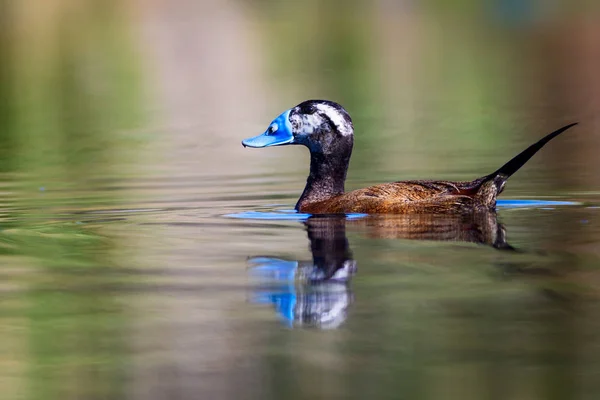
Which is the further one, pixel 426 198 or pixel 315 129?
pixel 315 129

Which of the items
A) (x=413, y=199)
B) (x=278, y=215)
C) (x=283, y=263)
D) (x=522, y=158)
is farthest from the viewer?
(x=278, y=215)

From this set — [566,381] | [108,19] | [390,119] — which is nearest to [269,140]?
[566,381]

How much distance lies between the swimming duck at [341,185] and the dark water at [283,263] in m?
0.19

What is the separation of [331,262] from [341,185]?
3449mm

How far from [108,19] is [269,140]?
4158 centimetres

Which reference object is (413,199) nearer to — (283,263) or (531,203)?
(531,203)

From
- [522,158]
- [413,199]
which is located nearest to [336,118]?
[413,199]

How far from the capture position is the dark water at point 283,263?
5.61 metres

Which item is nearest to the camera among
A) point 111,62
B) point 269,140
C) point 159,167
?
point 269,140

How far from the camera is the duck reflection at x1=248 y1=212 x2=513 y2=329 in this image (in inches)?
267

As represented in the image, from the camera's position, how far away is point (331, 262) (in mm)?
8297

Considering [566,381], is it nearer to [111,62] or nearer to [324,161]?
[324,161]

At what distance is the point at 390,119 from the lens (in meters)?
23.7

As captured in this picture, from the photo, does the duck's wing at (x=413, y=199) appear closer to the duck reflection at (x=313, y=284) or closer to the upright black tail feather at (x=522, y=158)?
the upright black tail feather at (x=522, y=158)
